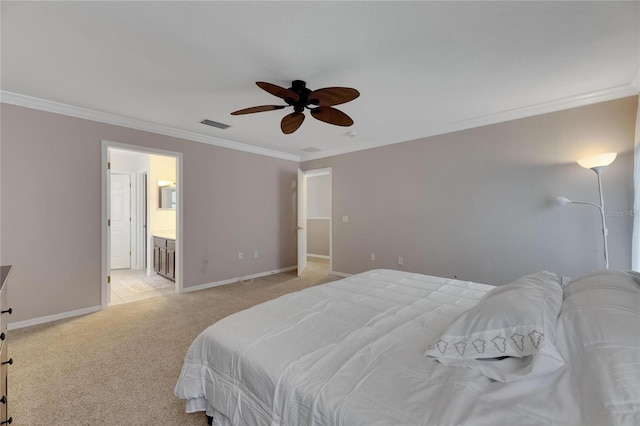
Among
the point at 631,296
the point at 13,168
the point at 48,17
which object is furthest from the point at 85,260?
the point at 631,296

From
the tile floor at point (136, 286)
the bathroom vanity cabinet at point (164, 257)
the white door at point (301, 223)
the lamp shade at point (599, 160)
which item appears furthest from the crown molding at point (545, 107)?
the tile floor at point (136, 286)

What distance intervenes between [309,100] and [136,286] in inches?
165

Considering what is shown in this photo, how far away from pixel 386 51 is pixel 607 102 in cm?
262

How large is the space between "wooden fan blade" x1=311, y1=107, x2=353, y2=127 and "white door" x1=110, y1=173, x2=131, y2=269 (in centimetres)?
514

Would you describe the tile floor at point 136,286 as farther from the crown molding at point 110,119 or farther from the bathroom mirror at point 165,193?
the crown molding at point 110,119

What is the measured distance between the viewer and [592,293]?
1.19m

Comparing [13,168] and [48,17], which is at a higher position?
[48,17]

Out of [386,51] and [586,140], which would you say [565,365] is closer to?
[386,51]

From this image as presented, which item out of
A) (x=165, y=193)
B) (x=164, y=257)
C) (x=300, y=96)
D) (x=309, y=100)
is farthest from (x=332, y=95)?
(x=165, y=193)

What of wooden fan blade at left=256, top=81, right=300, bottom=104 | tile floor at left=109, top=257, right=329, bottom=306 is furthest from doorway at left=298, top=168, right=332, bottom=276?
wooden fan blade at left=256, top=81, right=300, bottom=104

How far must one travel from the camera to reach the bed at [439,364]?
0.80 metres

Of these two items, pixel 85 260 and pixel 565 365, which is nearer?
pixel 565 365

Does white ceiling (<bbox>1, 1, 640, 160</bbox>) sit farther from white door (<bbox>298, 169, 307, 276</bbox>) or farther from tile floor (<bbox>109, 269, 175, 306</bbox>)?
tile floor (<bbox>109, 269, 175, 306</bbox>)

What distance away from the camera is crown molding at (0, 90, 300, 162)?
9.31ft
